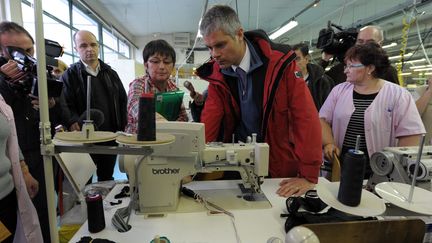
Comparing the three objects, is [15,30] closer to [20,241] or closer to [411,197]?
[20,241]

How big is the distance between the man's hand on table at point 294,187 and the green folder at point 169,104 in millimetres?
676

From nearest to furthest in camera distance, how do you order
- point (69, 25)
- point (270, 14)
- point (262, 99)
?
point (262, 99)
point (69, 25)
point (270, 14)

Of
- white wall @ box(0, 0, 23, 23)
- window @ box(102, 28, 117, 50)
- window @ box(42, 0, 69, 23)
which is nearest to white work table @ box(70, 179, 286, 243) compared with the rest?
white wall @ box(0, 0, 23, 23)

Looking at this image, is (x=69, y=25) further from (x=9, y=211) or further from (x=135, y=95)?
(x=9, y=211)

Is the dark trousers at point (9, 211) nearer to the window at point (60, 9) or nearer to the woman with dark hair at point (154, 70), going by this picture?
the woman with dark hair at point (154, 70)

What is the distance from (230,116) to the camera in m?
1.48

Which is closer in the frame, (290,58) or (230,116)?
(290,58)

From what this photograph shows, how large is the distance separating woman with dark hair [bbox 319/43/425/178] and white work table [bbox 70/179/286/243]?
0.78m

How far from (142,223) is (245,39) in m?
1.00

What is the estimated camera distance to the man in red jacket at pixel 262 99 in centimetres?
123

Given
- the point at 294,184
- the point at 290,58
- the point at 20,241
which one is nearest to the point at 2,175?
the point at 20,241

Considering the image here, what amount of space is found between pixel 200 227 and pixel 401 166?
2.65 feet

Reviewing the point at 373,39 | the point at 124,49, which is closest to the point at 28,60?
the point at 373,39

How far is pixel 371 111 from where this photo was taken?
151 cm
